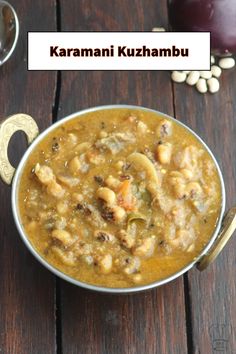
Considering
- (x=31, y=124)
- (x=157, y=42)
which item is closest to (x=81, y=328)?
(x=31, y=124)

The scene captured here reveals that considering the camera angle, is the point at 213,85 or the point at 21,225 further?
the point at 213,85

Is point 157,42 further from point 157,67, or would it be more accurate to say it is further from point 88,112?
point 88,112

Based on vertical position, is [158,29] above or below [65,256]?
above

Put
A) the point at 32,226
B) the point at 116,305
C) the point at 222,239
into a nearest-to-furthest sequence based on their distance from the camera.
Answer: the point at 222,239, the point at 32,226, the point at 116,305

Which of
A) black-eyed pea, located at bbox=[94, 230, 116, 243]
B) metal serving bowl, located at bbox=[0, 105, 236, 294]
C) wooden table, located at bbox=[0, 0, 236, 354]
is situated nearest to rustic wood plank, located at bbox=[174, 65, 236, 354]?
wooden table, located at bbox=[0, 0, 236, 354]

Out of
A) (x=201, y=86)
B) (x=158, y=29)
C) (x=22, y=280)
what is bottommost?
(x=22, y=280)

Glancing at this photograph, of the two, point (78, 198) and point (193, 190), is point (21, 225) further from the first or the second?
point (193, 190)

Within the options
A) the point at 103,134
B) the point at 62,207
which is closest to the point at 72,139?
the point at 103,134
